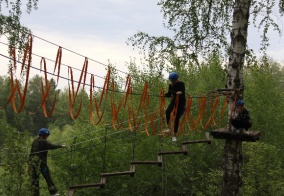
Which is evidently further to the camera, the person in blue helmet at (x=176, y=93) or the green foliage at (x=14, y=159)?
the green foliage at (x=14, y=159)

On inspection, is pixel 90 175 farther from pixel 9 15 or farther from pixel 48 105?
pixel 48 105

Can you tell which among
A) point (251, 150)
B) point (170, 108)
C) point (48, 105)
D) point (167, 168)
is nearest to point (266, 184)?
point (251, 150)

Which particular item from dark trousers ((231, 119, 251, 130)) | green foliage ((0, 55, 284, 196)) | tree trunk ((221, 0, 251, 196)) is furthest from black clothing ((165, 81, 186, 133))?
green foliage ((0, 55, 284, 196))

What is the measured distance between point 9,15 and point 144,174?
1632 centimetres

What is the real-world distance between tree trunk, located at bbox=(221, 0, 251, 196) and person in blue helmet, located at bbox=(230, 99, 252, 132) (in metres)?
0.15

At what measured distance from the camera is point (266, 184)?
683 inches

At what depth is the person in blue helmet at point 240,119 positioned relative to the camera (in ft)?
22.4

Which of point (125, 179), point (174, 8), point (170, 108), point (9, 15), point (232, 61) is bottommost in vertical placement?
point (125, 179)

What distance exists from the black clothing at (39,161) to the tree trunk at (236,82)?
10.4ft

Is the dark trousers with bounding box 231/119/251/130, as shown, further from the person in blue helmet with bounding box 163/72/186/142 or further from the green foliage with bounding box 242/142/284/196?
the green foliage with bounding box 242/142/284/196

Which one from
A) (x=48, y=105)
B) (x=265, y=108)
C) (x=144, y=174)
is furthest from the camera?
(x=48, y=105)

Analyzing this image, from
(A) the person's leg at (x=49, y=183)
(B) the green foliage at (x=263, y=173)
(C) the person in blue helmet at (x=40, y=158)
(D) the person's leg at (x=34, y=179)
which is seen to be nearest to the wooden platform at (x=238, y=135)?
(C) the person in blue helmet at (x=40, y=158)

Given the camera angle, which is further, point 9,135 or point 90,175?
point 90,175

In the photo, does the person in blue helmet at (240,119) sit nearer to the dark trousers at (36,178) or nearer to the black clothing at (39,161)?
the black clothing at (39,161)
